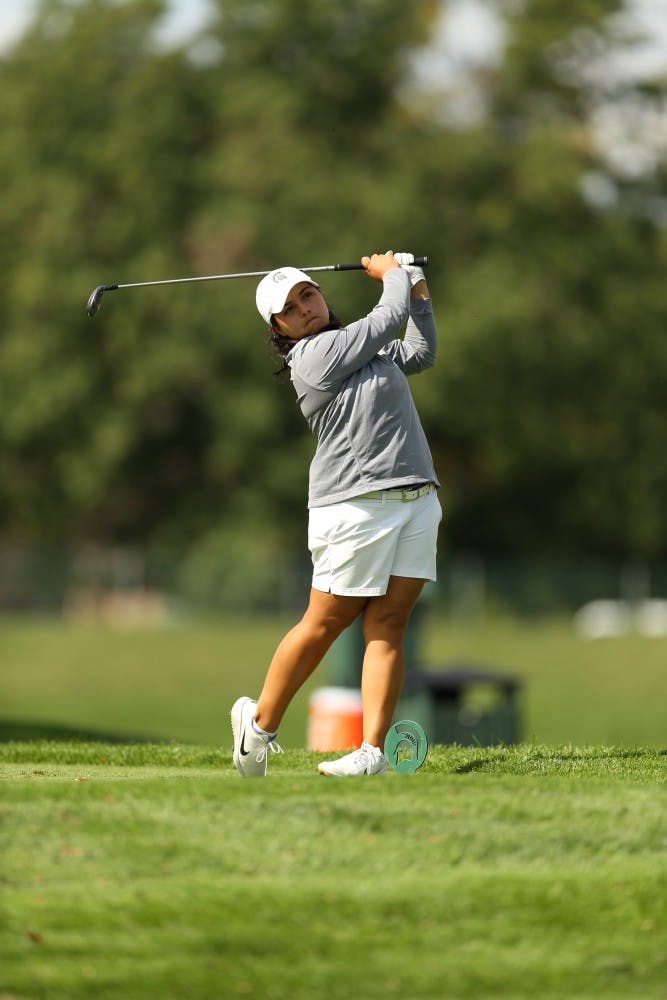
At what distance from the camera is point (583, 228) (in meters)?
44.4

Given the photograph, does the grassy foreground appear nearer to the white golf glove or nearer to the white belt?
the white belt

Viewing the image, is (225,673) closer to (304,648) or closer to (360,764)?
(304,648)

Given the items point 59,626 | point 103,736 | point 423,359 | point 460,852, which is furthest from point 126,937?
point 59,626

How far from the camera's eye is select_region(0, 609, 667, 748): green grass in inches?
1401

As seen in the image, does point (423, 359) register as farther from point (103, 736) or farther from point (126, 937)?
point (103, 736)

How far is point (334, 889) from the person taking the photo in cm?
534

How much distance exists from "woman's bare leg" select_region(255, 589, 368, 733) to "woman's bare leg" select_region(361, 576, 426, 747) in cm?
8

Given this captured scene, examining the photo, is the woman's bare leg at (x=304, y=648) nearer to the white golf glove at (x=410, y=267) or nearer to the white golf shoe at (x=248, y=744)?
the white golf shoe at (x=248, y=744)

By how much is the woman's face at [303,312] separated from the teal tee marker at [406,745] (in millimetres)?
1516

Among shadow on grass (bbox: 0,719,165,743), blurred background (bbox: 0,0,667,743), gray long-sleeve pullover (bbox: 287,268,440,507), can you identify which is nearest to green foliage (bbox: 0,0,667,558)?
blurred background (bbox: 0,0,667,743)

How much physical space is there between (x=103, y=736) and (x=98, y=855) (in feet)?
23.2

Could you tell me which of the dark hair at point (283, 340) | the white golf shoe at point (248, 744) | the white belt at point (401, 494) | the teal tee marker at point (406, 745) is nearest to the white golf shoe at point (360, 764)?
the teal tee marker at point (406, 745)

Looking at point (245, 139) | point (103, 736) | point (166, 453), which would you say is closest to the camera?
point (103, 736)

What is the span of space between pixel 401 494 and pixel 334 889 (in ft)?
6.46
